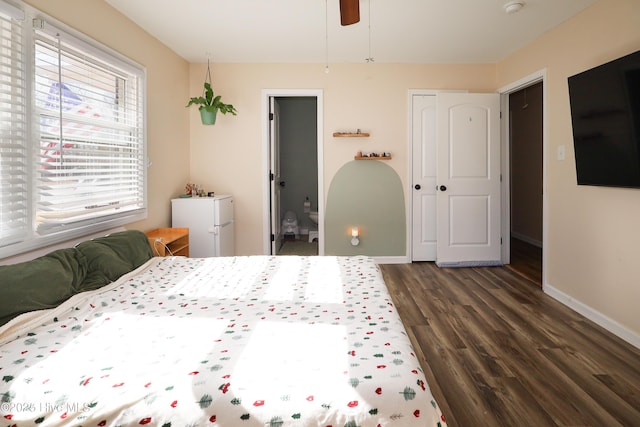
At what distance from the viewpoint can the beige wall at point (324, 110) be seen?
4.63 meters

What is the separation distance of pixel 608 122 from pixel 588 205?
757 millimetres

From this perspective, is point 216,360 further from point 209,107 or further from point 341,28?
point 209,107

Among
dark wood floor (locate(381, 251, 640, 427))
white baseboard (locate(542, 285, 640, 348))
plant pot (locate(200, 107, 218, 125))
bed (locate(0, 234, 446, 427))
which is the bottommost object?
dark wood floor (locate(381, 251, 640, 427))

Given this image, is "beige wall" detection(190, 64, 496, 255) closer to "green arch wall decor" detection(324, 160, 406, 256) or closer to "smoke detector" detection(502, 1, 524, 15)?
"green arch wall decor" detection(324, 160, 406, 256)

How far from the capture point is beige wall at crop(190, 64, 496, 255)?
4633mm

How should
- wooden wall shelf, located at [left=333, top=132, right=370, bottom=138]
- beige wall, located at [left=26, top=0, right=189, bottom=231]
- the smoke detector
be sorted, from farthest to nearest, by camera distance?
wooden wall shelf, located at [left=333, top=132, right=370, bottom=138] → the smoke detector → beige wall, located at [left=26, top=0, right=189, bottom=231]

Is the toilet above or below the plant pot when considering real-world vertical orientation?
below

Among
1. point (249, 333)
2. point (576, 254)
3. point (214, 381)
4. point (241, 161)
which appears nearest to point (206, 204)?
point (241, 161)

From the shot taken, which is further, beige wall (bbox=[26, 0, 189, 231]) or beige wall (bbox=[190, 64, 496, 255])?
beige wall (bbox=[190, 64, 496, 255])

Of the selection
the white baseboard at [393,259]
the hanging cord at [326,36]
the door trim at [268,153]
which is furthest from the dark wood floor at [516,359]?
the hanging cord at [326,36]

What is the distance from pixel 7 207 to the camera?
211 centimetres

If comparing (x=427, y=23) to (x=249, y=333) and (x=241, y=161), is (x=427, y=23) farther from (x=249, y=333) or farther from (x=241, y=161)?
(x=249, y=333)

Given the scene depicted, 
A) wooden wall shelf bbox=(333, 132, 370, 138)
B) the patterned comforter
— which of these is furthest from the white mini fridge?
the patterned comforter

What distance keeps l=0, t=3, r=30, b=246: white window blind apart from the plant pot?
82.1 inches
